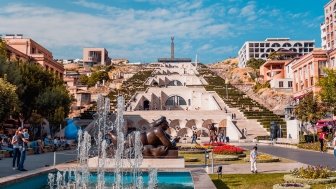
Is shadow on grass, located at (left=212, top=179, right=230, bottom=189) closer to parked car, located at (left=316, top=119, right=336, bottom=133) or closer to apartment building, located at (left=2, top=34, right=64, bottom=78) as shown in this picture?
parked car, located at (left=316, top=119, right=336, bottom=133)

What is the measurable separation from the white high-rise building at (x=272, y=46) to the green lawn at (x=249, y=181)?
137380 millimetres

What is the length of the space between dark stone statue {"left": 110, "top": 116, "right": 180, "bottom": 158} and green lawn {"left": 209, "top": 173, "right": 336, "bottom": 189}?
3.25 metres

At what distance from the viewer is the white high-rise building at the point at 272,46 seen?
5832 inches

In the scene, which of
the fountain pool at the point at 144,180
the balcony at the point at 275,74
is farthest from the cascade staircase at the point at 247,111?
the fountain pool at the point at 144,180

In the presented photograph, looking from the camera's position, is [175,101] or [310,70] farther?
[175,101]

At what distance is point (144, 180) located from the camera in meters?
15.5

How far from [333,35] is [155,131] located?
269 feet

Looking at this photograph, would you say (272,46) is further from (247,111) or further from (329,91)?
(329,91)

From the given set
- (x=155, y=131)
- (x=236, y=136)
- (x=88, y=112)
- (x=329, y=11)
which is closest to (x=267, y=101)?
(x=329, y=11)

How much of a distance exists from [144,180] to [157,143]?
3.93 meters

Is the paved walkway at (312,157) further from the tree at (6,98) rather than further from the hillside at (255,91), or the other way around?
the hillside at (255,91)

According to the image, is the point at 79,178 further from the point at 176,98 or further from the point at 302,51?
the point at 302,51

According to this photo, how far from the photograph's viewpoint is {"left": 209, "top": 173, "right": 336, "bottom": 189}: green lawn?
13.3m

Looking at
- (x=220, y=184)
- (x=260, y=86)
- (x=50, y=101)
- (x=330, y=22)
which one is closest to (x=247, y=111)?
(x=260, y=86)
